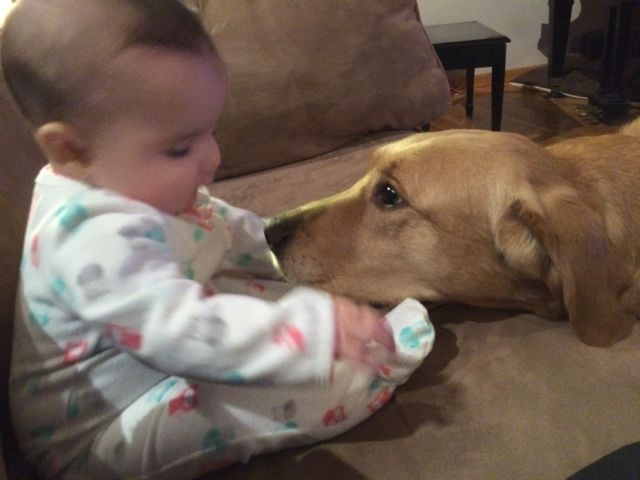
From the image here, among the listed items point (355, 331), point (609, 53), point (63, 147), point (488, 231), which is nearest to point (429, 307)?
point (488, 231)

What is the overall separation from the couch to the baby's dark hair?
1.03 ft

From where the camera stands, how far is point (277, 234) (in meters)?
1.27

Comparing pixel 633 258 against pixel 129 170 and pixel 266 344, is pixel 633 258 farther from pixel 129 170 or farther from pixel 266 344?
pixel 129 170

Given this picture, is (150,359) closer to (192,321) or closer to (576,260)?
(192,321)

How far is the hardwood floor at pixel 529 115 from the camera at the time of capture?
3.92 m

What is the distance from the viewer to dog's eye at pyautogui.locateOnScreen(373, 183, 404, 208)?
124 cm

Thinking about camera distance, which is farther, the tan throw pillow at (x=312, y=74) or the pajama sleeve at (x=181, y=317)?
the tan throw pillow at (x=312, y=74)

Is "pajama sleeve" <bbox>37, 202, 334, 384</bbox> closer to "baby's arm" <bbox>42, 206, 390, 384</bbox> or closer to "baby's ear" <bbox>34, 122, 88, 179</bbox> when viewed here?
"baby's arm" <bbox>42, 206, 390, 384</bbox>

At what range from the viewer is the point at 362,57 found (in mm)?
1925

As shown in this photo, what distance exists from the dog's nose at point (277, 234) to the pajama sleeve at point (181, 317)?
50 centimetres

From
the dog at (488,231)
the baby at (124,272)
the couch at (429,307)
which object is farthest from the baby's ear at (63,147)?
the dog at (488,231)

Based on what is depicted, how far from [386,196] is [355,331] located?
1.89ft

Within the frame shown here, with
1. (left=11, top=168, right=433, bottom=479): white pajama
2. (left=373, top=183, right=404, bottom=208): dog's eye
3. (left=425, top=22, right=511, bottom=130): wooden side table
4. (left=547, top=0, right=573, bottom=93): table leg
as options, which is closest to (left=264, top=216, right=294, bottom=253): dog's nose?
(left=373, top=183, right=404, bottom=208): dog's eye

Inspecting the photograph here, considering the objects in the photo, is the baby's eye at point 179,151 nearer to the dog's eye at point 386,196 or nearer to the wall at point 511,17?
the dog's eye at point 386,196
